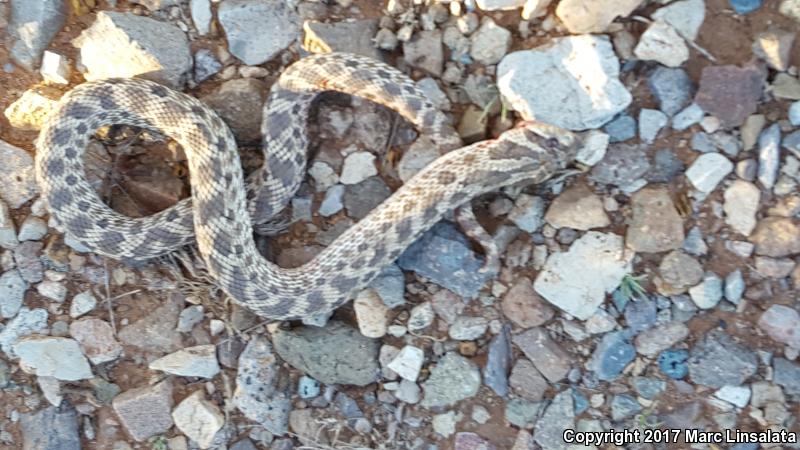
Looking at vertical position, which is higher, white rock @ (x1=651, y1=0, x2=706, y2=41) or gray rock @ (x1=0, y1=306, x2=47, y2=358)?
white rock @ (x1=651, y1=0, x2=706, y2=41)

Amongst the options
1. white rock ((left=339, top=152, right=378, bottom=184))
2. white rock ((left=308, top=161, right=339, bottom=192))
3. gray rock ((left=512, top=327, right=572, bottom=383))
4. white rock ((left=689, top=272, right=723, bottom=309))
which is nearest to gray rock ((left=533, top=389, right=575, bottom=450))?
gray rock ((left=512, top=327, right=572, bottom=383))

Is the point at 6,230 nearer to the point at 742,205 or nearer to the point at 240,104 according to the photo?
the point at 240,104

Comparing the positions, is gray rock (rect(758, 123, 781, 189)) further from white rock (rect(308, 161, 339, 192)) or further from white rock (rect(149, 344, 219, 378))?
white rock (rect(149, 344, 219, 378))

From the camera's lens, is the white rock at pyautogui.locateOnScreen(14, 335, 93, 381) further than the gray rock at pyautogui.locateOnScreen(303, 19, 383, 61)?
Yes

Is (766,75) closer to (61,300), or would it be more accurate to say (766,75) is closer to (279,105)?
(279,105)

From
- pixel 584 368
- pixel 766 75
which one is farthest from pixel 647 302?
pixel 766 75

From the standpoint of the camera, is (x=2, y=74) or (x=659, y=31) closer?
(x=659, y=31)

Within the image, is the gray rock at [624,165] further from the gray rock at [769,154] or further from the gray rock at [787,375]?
the gray rock at [787,375]
